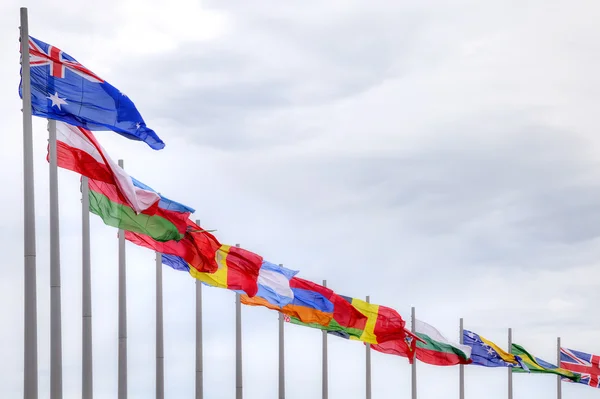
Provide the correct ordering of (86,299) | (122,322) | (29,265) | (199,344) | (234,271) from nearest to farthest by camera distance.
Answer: (29,265)
(86,299)
(122,322)
(234,271)
(199,344)

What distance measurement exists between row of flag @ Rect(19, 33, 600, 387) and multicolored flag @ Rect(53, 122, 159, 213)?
24 mm

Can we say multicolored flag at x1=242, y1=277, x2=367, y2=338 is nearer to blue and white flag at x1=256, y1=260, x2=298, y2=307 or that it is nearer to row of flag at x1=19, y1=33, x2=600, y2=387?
row of flag at x1=19, y1=33, x2=600, y2=387

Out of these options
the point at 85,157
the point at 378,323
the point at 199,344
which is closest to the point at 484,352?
the point at 378,323

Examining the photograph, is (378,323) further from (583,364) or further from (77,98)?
(77,98)

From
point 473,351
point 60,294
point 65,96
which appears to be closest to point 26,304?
point 60,294

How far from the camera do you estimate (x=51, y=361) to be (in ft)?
97.2

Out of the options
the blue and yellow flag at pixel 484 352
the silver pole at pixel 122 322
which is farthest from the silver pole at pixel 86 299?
the blue and yellow flag at pixel 484 352

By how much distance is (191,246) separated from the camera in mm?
39594

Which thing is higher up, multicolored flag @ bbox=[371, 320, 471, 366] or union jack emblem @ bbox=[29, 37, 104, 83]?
union jack emblem @ bbox=[29, 37, 104, 83]

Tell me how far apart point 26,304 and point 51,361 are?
3545 mm

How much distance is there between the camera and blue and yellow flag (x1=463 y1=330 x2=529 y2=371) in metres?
61.9

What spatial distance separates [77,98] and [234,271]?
13304mm

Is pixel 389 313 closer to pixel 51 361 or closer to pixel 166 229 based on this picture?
pixel 166 229

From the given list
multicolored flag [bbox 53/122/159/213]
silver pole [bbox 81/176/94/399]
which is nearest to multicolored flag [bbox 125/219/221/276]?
silver pole [bbox 81/176/94/399]
